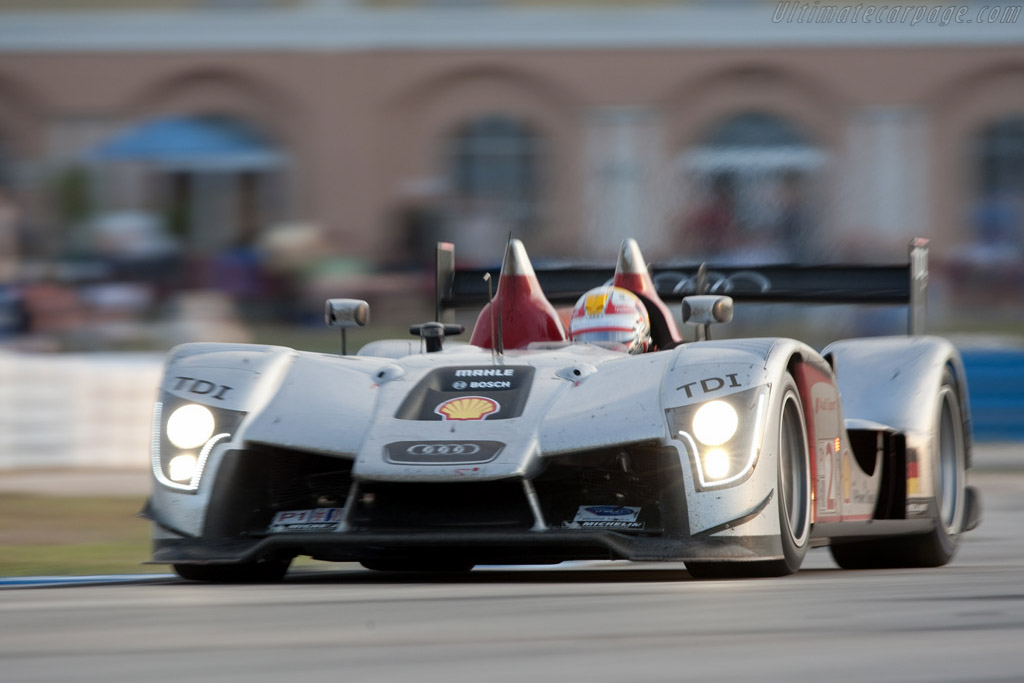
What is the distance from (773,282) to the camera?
761 cm

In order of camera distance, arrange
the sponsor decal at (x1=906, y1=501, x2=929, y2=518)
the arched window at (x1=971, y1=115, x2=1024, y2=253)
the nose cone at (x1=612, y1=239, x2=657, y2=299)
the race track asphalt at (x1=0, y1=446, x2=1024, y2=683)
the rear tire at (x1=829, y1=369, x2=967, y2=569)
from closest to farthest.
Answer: the race track asphalt at (x1=0, y1=446, x2=1024, y2=683) → the sponsor decal at (x1=906, y1=501, x2=929, y2=518) → the rear tire at (x1=829, y1=369, x2=967, y2=569) → the nose cone at (x1=612, y1=239, x2=657, y2=299) → the arched window at (x1=971, y1=115, x2=1024, y2=253)

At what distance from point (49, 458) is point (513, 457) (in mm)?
6638

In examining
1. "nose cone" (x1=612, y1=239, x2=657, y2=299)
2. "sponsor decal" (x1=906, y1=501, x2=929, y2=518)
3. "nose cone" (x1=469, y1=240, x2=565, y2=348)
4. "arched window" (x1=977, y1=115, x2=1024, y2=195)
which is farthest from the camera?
"arched window" (x1=977, y1=115, x2=1024, y2=195)

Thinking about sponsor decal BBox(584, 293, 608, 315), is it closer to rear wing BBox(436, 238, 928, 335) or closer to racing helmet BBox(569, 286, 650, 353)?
racing helmet BBox(569, 286, 650, 353)

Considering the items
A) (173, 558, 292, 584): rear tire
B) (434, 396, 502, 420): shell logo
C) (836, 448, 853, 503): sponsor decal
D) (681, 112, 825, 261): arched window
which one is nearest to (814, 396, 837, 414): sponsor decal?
(836, 448, 853, 503): sponsor decal

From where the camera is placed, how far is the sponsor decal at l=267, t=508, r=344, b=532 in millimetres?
5324

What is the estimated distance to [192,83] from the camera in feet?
92.9

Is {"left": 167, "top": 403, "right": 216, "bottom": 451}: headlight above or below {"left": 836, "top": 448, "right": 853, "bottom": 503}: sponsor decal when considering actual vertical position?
above

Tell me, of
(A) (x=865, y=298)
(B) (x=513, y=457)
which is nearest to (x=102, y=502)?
(A) (x=865, y=298)

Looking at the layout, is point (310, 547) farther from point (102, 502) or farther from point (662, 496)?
point (102, 502)

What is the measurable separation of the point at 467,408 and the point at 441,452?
0.29 m

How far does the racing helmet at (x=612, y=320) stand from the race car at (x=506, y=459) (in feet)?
Answer: 0.57

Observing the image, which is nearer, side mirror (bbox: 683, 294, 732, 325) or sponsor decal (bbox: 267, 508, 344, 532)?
sponsor decal (bbox: 267, 508, 344, 532)

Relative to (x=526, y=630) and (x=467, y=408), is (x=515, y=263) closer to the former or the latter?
(x=467, y=408)
